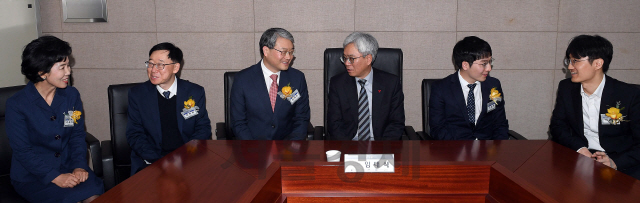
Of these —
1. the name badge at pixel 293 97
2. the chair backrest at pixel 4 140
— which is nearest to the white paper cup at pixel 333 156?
the name badge at pixel 293 97

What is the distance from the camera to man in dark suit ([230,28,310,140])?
3025 mm

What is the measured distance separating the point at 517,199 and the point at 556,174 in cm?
28

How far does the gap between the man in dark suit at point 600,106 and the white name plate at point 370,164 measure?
142cm

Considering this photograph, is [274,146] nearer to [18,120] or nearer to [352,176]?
[352,176]

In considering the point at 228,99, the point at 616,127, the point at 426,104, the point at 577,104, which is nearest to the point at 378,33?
the point at 426,104

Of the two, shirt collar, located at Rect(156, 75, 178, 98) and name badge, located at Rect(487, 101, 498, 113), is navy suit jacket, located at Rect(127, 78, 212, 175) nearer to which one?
shirt collar, located at Rect(156, 75, 178, 98)

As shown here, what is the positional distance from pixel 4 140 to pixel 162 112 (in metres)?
0.89

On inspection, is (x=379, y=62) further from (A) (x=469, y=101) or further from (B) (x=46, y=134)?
(B) (x=46, y=134)

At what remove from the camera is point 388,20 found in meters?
3.88

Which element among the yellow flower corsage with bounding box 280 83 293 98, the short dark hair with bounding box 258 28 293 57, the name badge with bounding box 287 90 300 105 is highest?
the short dark hair with bounding box 258 28 293 57

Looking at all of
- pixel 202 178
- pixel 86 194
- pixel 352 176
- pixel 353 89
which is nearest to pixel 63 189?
pixel 86 194

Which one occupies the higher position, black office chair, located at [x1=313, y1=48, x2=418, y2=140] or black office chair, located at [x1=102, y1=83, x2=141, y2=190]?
black office chair, located at [x1=313, y1=48, x2=418, y2=140]

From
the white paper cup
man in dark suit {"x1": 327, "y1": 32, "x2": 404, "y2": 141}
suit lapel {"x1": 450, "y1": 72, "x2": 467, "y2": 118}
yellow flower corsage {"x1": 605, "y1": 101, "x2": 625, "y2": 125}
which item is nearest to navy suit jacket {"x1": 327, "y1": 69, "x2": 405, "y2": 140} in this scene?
man in dark suit {"x1": 327, "y1": 32, "x2": 404, "y2": 141}

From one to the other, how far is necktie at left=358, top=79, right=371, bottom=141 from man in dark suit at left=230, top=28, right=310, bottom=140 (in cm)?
39
